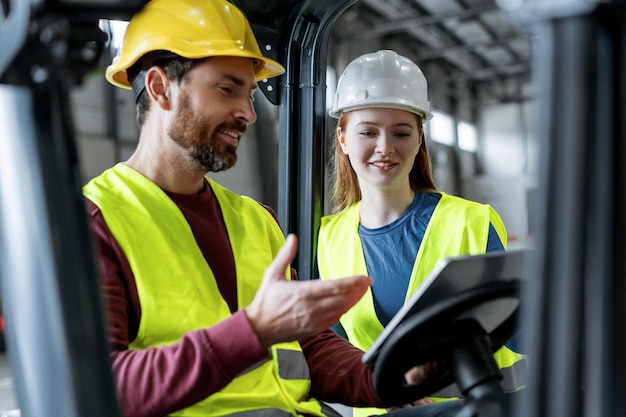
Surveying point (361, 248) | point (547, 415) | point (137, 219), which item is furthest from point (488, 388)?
point (361, 248)

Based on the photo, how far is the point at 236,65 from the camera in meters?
1.81

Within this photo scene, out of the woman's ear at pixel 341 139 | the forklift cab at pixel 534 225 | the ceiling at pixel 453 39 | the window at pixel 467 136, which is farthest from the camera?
the window at pixel 467 136

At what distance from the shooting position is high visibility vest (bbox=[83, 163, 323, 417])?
4.93 ft

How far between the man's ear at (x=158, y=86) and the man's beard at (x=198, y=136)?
0.12ft

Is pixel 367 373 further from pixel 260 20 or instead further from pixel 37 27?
pixel 37 27

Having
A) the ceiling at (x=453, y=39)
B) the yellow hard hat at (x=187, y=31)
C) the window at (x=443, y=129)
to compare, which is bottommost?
the yellow hard hat at (x=187, y=31)

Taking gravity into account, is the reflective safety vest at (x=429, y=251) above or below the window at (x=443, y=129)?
below

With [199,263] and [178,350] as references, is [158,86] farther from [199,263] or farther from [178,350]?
[178,350]

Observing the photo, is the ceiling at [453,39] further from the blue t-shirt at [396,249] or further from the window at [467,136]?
the blue t-shirt at [396,249]

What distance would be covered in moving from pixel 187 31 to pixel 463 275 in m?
0.83

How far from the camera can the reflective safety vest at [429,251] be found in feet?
7.84

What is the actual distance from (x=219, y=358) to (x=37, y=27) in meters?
0.67

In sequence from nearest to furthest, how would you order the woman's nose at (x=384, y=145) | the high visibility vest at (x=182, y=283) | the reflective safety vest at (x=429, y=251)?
1. the high visibility vest at (x=182, y=283)
2. the reflective safety vest at (x=429, y=251)
3. the woman's nose at (x=384, y=145)

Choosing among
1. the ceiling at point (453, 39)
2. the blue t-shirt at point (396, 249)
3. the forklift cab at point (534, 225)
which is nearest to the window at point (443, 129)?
the ceiling at point (453, 39)
